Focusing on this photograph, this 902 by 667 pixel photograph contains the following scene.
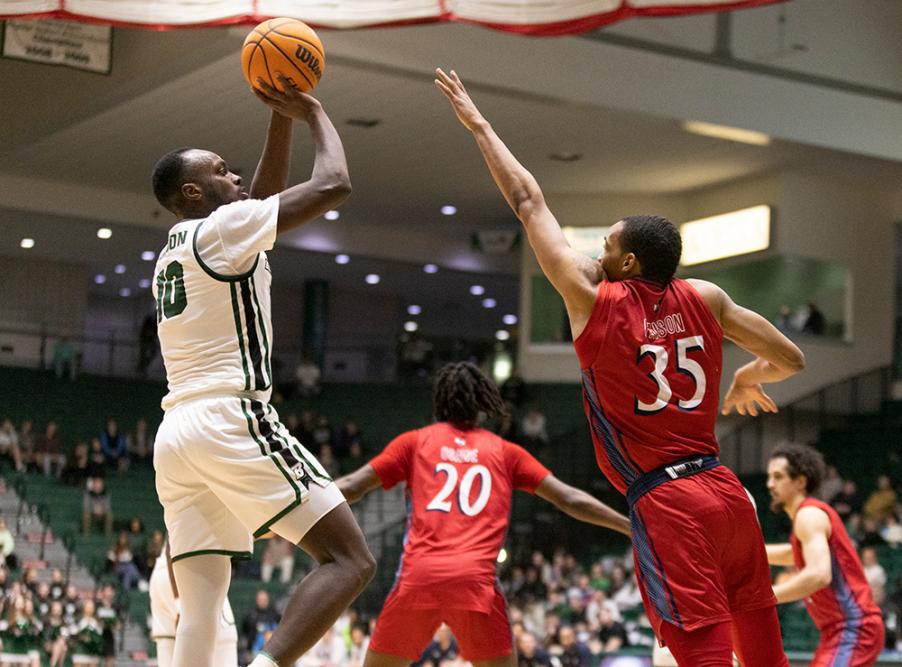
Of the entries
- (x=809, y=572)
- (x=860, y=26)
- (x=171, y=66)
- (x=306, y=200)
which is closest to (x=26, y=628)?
(x=171, y=66)

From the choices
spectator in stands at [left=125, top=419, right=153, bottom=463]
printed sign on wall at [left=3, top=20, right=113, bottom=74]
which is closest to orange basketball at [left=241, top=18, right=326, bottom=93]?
printed sign on wall at [left=3, top=20, right=113, bottom=74]

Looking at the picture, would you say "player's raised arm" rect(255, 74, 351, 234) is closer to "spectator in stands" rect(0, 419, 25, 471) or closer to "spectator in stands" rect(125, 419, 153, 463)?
"spectator in stands" rect(0, 419, 25, 471)

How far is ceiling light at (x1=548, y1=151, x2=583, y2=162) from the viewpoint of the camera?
70.7 feet

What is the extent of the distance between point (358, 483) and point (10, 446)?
16614 mm

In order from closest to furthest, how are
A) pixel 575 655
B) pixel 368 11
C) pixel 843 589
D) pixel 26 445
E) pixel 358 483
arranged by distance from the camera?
pixel 358 483, pixel 843 589, pixel 368 11, pixel 575 655, pixel 26 445

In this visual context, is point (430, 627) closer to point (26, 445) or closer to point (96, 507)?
point (96, 507)

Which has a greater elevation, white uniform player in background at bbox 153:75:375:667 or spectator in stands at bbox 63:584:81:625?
white uniform player in background at bbox 153:75:375:667

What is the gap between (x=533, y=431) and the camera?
2328 centimetres

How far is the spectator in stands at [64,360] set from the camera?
26.7 meters

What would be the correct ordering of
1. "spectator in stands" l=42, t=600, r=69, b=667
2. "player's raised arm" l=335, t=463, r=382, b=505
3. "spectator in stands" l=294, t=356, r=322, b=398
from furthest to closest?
1. "spectator in stands" l=294, t=356, r=322, b=398
2. "spectator in stands" l=42, t=600, r=69, b=667
3. "player's raised arm" l=335, t=463, r=382, b=505

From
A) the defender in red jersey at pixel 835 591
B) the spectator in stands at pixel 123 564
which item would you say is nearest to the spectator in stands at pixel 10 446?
the spectator in stands at pixel 123 564

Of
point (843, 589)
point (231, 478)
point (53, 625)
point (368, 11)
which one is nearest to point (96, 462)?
point (53, 625)

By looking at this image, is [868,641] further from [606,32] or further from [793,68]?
[793,68]

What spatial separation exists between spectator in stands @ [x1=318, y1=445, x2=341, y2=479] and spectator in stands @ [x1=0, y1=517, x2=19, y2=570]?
551cm
